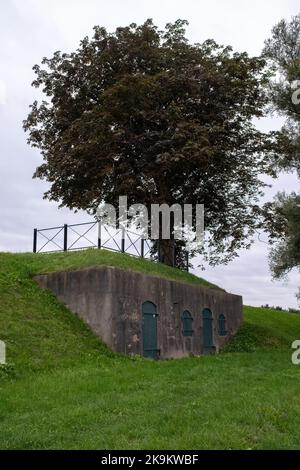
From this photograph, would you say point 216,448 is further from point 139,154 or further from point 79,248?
point 139,154

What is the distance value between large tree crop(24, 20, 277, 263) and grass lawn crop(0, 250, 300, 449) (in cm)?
623

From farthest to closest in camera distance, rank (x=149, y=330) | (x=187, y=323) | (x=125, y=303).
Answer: (x=187, y=323) < (x=149, y=330) < (x=125, y=303)

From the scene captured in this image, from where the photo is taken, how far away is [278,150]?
29.5 meters

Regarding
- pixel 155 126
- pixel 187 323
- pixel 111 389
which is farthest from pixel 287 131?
pixel 111 389

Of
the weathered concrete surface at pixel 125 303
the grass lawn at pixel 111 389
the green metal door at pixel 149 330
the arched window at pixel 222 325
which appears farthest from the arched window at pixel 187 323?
the arched window at pixel 222 325

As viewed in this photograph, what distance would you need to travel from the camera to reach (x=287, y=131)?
30.7m

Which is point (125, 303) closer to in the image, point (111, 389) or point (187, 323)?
point (187, 323)

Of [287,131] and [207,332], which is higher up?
[287,131]

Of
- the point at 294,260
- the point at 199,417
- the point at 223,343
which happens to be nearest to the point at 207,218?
the point at 294,260

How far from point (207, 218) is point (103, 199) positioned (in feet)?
21.0

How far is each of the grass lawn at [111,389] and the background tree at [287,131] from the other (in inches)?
333

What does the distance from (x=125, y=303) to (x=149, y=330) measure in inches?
67.5

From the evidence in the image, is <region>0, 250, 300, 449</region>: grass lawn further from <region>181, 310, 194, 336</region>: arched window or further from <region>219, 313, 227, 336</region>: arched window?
<region>219, 313, 227, 336</region>: arched window

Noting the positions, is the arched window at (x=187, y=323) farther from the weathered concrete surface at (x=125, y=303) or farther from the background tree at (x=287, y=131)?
the background tree at (x=287, y=131)
